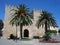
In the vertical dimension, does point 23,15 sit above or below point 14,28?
above

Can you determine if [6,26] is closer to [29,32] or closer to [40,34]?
[29,32]

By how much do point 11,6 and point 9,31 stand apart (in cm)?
701

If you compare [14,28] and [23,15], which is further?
[14,28]

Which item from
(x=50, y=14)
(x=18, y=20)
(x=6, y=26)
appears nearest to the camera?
(x=18, y=20)

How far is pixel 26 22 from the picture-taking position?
3844 centimetres

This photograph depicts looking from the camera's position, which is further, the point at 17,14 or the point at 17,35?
the point at 17,35

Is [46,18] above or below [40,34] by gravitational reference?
above

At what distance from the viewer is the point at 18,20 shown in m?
37.5

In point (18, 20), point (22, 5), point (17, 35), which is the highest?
point (22, 5)

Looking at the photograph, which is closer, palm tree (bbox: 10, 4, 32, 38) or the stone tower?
palm tree (bbox: 10, 4, 32, 38)

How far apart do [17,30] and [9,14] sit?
5.04 meters

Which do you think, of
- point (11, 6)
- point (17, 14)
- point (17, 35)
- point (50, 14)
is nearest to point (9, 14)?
point (11, 6)

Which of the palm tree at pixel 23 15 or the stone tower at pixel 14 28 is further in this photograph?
the stone tower at pixel 14 28

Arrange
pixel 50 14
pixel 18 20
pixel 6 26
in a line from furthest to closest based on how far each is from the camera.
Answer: pixel 6 26, pixel 50 14, pixel 18 20
